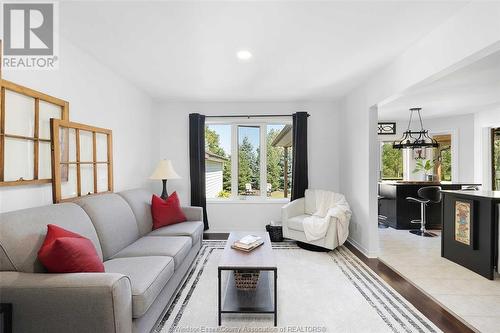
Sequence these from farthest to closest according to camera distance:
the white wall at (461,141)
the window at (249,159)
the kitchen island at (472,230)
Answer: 1. the white wall at (461,141)
2. the window at (249,159)
3. the kitchen island at (472,230)

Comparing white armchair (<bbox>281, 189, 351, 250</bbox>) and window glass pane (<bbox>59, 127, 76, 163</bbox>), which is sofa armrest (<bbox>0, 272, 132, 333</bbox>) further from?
white armchair (<bbox>281, 189, 351, 250</bbox>)

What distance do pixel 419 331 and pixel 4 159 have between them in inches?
133

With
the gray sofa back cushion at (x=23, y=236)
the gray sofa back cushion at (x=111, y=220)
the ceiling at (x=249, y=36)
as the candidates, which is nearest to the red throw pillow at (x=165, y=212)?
the gray sofa back cushion at (x=111, y=220)

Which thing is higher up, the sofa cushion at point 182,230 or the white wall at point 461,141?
the white wall at point 461,141

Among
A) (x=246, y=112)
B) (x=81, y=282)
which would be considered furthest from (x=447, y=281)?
(x=246, y=112)

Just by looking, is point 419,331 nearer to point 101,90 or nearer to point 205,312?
point 205,312

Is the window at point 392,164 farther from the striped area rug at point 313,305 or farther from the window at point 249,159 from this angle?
the striped area rug at point 313,305

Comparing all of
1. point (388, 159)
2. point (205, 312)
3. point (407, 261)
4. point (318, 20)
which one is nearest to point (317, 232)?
point (407, 261)

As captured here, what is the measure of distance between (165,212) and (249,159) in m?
2.06

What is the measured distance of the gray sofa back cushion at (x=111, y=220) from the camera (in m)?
2.31

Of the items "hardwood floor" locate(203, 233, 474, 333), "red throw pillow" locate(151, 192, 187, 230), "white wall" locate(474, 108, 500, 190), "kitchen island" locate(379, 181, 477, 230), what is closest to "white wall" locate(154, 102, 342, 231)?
"red throw pillow" locate(151, 192, 187, 230)

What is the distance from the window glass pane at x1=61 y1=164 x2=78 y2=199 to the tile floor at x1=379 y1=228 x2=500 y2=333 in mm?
3717

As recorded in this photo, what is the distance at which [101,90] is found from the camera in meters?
3.04

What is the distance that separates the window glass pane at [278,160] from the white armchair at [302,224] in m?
0.60
